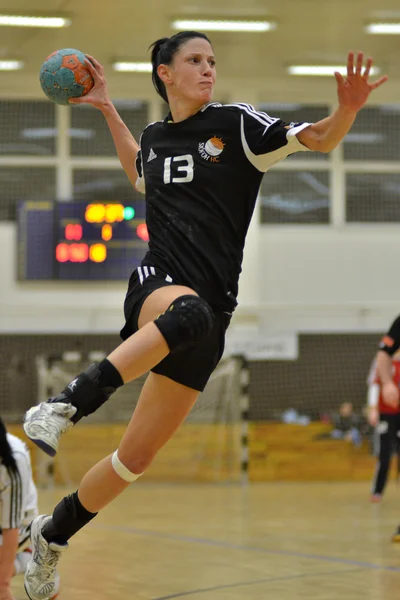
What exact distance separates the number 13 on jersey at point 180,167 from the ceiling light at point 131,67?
38.8 feet

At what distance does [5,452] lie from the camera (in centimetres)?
503

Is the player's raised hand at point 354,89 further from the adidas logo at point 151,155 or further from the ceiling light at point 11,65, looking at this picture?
the ceiling light at point 11,65

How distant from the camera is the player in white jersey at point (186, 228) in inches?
156

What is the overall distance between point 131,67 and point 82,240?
2.95 meters

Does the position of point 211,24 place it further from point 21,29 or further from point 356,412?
point 356,412

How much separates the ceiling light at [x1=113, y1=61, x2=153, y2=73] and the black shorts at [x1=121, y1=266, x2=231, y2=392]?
12.0 m

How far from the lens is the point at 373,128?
16891mm

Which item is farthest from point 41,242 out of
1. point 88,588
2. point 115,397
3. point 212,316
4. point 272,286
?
point 212,316

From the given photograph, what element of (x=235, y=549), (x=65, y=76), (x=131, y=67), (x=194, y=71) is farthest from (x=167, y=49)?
(x=131, y=67)

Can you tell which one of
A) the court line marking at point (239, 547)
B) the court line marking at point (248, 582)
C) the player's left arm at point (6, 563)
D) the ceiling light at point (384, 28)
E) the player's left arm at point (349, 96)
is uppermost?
the ceiling light at point (384, 28)

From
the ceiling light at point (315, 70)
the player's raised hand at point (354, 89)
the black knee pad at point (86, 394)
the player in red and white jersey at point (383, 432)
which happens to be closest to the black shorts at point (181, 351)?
the black knee pad at point (86, 394)

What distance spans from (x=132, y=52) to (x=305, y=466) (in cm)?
673

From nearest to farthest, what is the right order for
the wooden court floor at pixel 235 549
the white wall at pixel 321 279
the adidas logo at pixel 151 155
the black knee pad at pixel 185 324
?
the black knee pad at pixel 185 324 → the adidas logo at pixel 151 155 → the wooden court floor at pixel 235 549 → the white wall at pixel 321 279

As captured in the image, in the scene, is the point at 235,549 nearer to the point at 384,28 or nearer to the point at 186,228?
the point at 186,228
